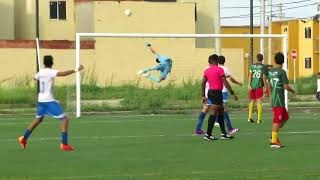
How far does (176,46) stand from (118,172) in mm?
22306

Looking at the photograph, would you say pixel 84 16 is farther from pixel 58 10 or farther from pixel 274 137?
pixel 274 137

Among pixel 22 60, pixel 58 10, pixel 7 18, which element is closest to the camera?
pixel 22 60

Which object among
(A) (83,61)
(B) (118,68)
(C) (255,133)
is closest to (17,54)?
(A) (83,61)

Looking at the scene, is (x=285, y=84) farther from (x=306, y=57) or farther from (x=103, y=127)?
(x=306, y=57)

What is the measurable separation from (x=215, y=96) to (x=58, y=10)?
137 feet

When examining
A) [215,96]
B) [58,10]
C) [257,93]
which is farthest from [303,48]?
[215,96]

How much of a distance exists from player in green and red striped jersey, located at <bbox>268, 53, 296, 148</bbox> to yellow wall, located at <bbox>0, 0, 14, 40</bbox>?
1646 inches

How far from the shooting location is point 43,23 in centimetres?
5656

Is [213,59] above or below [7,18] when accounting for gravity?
below

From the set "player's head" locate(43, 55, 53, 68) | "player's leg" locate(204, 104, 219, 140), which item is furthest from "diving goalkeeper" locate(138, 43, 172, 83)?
"player's head" locate(43, 55, 53, 68)

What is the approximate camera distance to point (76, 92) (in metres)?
25.8

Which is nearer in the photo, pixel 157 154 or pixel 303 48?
pixel 157 154

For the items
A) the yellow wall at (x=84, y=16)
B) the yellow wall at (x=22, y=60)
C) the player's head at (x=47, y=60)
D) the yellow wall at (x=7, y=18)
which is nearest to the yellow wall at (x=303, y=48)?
the yellow wall at (x=84, y=16)

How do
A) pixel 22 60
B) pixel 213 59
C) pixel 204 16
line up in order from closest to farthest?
pixel 213 59 < pixel 22 60 < pixel 204 16
